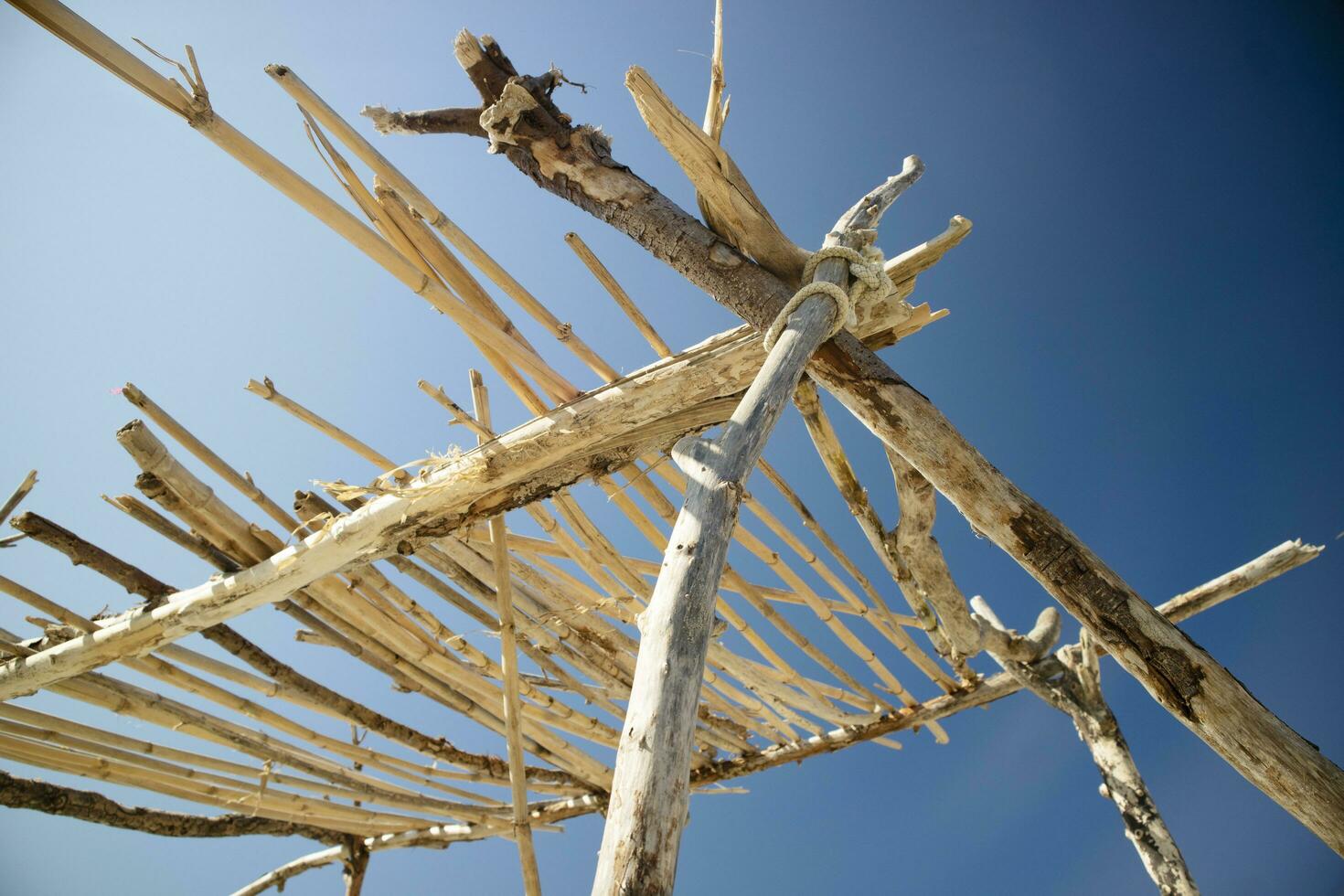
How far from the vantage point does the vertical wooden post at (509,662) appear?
1077 millimetres

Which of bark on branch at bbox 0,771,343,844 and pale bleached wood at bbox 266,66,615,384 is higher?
pale bleached wood at bbox 266,66,615,384

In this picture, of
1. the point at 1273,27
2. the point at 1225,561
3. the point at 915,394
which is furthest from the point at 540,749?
the point at 1273,27

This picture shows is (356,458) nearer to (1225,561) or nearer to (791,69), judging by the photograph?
(791,69)

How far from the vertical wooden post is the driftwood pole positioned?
47 cm

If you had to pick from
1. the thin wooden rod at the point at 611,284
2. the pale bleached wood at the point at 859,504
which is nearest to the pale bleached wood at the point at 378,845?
the pale bleached wood at the point at 859,504

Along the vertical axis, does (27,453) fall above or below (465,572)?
above

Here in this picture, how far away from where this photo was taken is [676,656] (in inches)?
19.3

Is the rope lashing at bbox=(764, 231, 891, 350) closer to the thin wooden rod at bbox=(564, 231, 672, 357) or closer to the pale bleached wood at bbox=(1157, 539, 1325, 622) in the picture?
the thin wooden rod at bbox=(564, 231, 672, 357)

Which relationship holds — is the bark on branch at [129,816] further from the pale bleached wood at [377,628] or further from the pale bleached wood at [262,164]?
the pale bleached wood at [262,164]

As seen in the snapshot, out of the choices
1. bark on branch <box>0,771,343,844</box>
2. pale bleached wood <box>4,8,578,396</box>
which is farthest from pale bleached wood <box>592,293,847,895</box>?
bark on branch <box>0,771,343,844</box>

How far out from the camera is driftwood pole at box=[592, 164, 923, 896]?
0.43 metres

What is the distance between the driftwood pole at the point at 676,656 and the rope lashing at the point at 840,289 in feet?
0.25

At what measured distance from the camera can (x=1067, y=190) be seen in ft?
10.1

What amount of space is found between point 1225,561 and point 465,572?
11.7 feet
